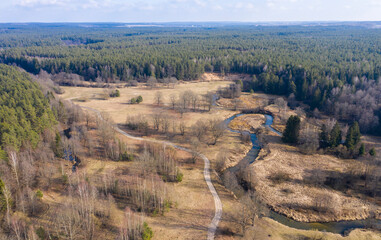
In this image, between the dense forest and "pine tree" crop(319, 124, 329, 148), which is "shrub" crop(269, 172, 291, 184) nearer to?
"pine tree" crop(319, 124, 329, 148)

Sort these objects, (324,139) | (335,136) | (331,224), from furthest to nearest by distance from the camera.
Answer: (324,139)
(335,136)
(331,224)

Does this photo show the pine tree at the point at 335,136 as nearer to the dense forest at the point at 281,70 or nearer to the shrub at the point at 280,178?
the shrub at the point at 280,178

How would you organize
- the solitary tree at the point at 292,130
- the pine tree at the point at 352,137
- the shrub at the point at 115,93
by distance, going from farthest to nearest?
1. the shrub at the point at 115,93
2. the solitary tree at the point at 292,130
3. the pine tree at the point at 352,137

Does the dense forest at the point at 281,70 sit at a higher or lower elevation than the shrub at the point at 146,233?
higher

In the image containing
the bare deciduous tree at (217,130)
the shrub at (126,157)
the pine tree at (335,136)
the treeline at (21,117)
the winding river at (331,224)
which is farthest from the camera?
the bare deciduous tree at (217,130)

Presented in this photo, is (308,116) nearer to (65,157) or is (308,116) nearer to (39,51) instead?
(65,157)

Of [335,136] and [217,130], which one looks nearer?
[335,136]

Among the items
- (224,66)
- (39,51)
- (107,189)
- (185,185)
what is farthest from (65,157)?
(39,51)

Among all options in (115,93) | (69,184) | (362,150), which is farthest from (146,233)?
(115,93)

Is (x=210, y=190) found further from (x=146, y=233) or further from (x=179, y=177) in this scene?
(x=146, y=233)

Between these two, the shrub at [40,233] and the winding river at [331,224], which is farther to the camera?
the winding river at [331,224]

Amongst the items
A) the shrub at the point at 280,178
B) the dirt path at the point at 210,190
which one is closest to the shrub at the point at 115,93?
the dirt path at the point at 210,190
